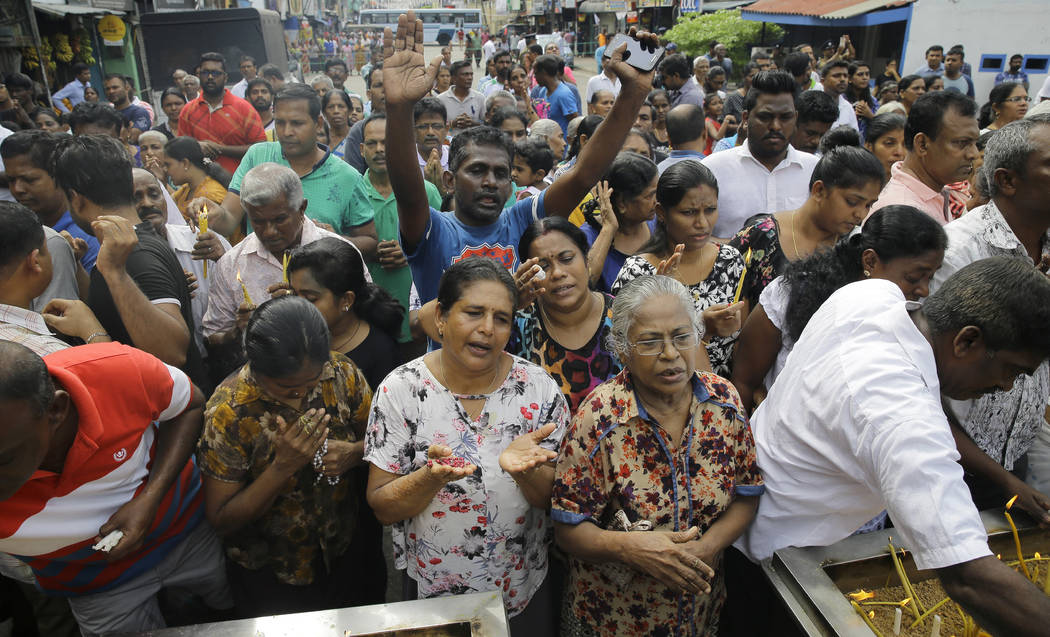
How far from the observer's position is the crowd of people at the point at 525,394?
5.78 feet

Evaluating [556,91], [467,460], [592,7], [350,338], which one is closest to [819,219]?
[467,460]

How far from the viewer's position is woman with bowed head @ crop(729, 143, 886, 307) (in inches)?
116

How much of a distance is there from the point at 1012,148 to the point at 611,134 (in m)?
1.60

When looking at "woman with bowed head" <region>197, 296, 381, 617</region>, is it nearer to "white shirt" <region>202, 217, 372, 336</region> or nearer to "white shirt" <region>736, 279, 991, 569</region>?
"white shirt" <region>202, 217, 372, 336</region>

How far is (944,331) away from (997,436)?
834mm

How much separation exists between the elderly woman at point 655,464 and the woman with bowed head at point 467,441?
171 mm

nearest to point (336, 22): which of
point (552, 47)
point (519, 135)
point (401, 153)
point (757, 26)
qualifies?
point (757, 26)

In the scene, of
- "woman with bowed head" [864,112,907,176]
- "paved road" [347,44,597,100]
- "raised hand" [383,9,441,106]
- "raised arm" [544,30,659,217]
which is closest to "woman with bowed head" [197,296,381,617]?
"raised hand" [383,9,441,106]

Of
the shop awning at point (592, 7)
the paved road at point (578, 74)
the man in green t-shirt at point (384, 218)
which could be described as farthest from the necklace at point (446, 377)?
the shop awning at point (592, 7)

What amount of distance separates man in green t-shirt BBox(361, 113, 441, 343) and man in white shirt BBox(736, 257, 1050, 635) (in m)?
2.13

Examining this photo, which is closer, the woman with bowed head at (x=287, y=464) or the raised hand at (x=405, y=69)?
the woman with bowed head at (x=287, y=464)

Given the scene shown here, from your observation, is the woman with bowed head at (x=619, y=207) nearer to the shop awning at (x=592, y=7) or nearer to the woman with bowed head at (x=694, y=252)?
the woman with bowed head at (x=694, y=252)

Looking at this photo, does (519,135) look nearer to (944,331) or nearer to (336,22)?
(944,331)

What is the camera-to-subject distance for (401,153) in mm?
2762
